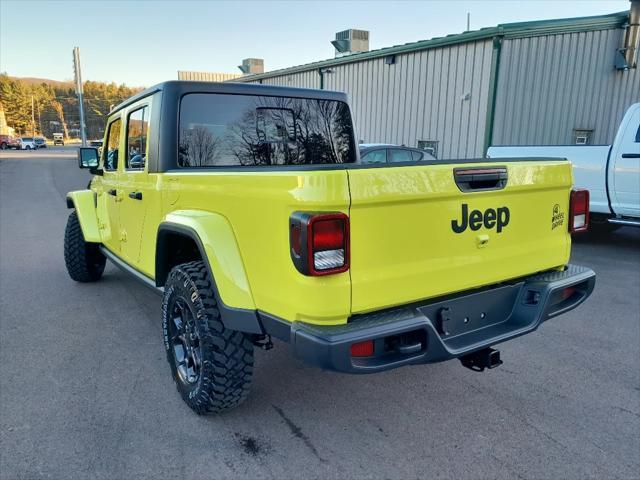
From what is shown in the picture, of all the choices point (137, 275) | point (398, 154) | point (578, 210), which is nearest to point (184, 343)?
point (137, 275)

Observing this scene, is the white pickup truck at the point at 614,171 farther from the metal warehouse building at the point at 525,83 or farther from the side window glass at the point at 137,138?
the side window glass at the point at 137,138

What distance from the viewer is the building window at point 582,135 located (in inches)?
488

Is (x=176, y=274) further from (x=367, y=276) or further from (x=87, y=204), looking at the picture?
(x=87, y=204)

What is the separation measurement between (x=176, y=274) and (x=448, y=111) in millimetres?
12489

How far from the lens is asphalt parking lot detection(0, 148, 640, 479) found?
2455 mm

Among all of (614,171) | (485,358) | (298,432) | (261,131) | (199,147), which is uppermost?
(261,131)

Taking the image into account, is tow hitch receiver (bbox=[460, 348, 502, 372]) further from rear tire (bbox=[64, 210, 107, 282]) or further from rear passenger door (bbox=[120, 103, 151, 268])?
rear tire (bbox=[64, 210, 107, 282])

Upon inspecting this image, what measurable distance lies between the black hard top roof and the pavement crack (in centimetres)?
218

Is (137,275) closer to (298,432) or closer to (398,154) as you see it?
(298,432)

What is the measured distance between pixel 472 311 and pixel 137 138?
9.32 feet

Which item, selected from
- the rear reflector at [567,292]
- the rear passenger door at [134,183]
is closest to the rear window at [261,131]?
the rear passenger door at [134,183]

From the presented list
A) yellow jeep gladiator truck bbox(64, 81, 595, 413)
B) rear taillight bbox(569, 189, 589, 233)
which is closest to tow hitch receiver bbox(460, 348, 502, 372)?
yellow jeep gladiator truck bbox(64, 81, 595, 413)

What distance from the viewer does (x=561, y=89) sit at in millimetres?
12461

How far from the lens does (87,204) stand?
5066 mm
